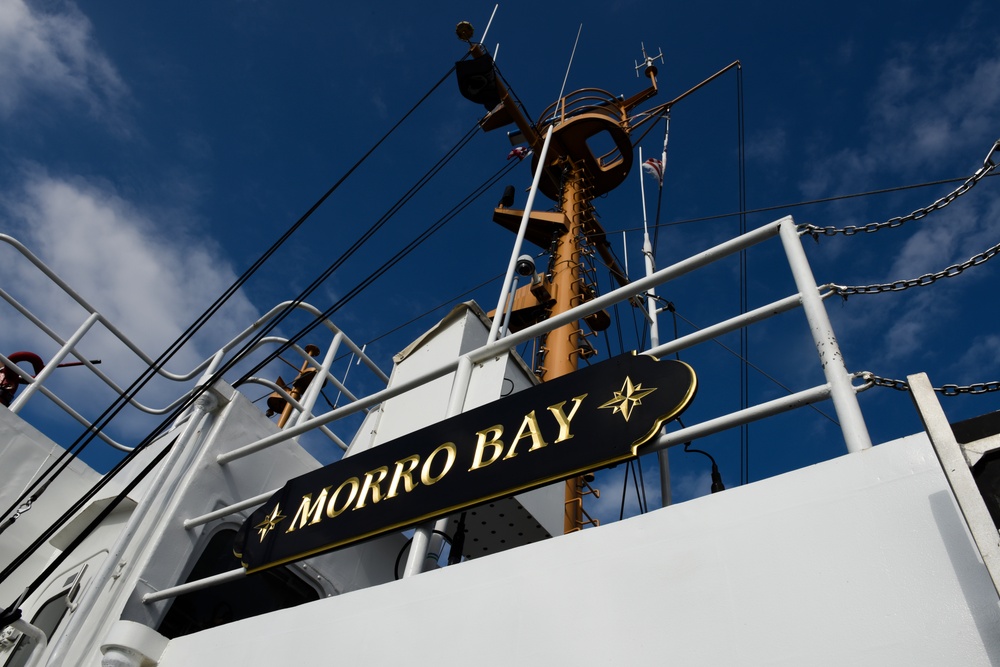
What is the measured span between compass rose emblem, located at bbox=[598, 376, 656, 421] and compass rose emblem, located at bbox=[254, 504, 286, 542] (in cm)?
188

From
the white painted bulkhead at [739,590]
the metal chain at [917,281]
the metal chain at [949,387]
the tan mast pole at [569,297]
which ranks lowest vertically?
the white painted bulkhead at [739,590]

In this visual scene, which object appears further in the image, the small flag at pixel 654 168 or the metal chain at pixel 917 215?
the small flag at pixel 654 168

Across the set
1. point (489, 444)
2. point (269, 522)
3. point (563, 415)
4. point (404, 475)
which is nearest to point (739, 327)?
point (563, 415)

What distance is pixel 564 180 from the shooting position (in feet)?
35.3

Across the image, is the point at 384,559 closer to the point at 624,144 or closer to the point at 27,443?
the point at 27,443

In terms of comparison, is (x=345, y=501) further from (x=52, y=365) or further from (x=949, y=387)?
(x=52, y=365)

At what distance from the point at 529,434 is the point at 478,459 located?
27 cm

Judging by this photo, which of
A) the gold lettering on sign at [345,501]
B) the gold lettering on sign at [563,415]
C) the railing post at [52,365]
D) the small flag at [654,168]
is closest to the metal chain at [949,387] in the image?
the gold lettering on sign at [563,415]

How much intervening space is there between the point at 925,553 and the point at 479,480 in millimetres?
1714

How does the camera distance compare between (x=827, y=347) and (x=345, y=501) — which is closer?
(x=827, y=347)

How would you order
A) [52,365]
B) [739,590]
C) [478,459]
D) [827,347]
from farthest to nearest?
[52,365]
[478,459]
[827,347]
[739,590]

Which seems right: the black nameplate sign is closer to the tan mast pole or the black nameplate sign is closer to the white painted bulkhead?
the white painted bulkhead

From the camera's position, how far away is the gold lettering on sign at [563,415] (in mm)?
2988

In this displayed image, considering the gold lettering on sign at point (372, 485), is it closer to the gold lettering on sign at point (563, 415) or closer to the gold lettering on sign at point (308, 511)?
the gold lettering on sign at point (308, 511)
